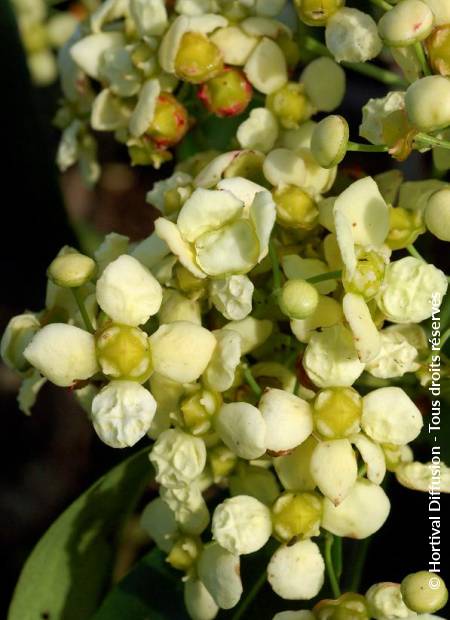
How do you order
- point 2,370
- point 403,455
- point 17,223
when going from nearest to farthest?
point 403,455 → point 17,223 → point 2,370

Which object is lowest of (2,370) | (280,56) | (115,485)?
(2,370)

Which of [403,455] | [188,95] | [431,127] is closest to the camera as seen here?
[431,127]

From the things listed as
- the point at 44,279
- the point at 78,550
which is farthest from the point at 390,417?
the point at 44,279

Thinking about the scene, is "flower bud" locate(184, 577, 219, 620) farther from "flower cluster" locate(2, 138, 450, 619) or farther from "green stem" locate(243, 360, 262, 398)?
"green stem" locate(243, 360, 262, 398)

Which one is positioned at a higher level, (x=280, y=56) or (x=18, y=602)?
(x=280, y=56)

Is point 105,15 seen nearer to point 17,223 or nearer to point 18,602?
point 17,223

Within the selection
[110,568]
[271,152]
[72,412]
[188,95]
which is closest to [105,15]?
[188,95]

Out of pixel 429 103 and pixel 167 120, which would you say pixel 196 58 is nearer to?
pixel 167 120
